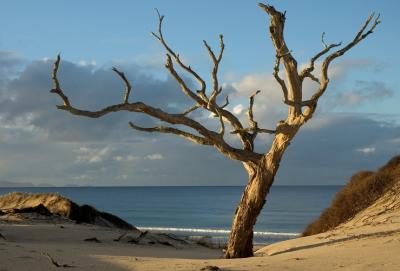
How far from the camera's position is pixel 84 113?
12.5 m

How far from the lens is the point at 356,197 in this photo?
1891cm

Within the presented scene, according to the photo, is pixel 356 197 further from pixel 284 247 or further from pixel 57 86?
pixel 57 86

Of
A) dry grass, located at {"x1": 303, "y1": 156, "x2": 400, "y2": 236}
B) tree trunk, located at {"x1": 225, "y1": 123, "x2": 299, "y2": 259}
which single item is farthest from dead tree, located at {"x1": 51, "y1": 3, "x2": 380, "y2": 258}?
dry grass, located at {"x1": 303, "y1": 156, "x2": 400, "y2": 236}

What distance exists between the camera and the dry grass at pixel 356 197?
18.5 meters

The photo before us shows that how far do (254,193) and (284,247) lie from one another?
183 cm

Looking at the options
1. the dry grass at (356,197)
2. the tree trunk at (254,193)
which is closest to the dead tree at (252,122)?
the tree trunk at (254,193)

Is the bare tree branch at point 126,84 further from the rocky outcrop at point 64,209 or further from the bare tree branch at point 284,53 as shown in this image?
the rocky outcrop at point 64,209

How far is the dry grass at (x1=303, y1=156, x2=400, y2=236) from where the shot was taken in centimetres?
1848

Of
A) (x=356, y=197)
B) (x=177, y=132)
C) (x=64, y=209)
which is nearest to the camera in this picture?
(x=177, y=132)

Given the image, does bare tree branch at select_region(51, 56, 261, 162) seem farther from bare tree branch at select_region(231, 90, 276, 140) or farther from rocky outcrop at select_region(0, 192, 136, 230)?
rocky outcrop at select_region(0, 192, 136, 230)

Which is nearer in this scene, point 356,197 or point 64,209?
point 356,197

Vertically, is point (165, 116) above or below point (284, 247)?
above

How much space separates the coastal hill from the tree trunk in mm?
603

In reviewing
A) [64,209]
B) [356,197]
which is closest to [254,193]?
[356,197]
